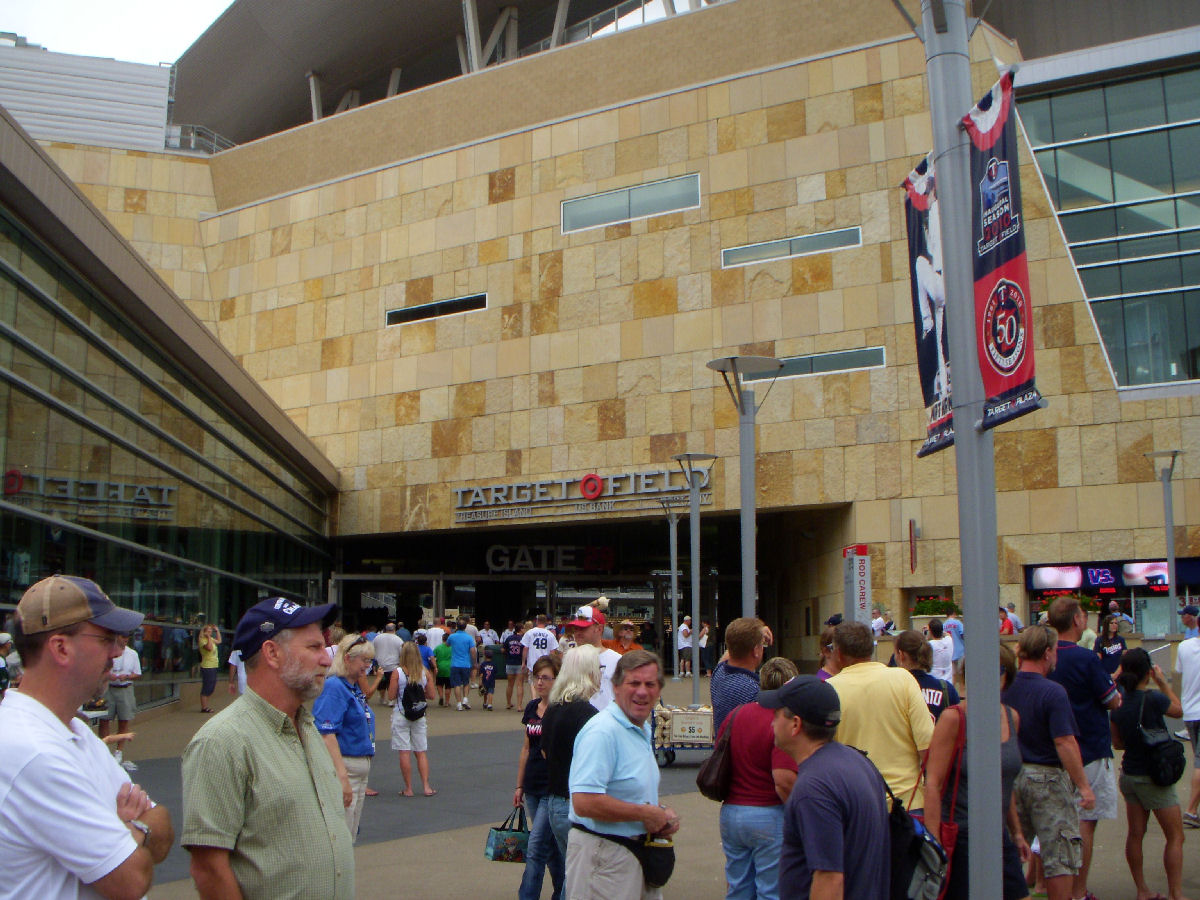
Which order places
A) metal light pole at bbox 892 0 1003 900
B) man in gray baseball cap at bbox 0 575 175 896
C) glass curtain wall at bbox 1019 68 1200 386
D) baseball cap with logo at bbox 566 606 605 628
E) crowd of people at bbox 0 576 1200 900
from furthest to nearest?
glass curtain wall at bbox 1019 68 1200 386
baseball cap with logo at bbox 566 606 605 628
metal light pole at bbox 892 0 1003 900
crowd of people at bbox 0 576 1200 900
man in gray baseball cap at bbox 0 575 175 896

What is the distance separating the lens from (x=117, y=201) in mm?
37094

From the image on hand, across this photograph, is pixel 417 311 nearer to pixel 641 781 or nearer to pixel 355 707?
pixel 355 707

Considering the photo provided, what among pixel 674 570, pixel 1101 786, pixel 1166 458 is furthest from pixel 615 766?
pixel 1166 458

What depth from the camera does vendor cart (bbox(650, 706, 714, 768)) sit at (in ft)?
47.0

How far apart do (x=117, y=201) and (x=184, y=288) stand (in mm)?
3477

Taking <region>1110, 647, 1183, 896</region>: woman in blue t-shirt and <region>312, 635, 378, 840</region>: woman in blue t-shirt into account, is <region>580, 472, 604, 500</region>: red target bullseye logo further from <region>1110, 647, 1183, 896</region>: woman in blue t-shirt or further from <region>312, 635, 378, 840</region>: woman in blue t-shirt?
<region>1110, 647, 1183, 896</region>: woman in blue t-shirt

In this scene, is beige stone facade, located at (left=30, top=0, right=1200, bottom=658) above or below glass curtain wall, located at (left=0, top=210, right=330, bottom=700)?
above

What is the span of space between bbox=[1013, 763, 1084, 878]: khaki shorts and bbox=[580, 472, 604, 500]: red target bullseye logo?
925 inches

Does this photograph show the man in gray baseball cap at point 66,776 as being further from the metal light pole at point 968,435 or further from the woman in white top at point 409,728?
the woman in white top at point 409,728

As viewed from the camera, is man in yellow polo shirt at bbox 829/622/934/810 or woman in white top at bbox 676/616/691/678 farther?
woman in white top at bbox 676/616/691/678

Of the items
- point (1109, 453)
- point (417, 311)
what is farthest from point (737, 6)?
point (1109, 453)

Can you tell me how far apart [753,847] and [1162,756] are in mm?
3828

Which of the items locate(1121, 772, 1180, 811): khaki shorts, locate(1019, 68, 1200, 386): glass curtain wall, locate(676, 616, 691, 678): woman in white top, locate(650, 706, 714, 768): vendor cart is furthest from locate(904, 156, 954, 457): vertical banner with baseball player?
locate(676, 616, 691, 678): woman in white top

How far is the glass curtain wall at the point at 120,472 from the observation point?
14.4m
